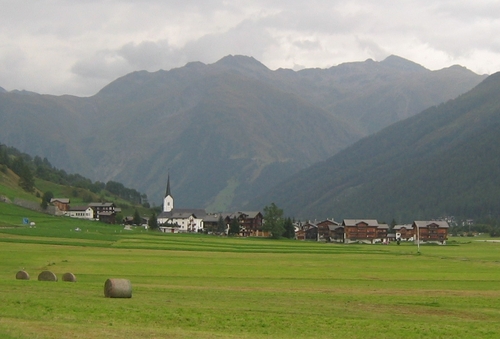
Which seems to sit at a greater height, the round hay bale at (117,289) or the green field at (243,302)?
the round hay bale at (117,289)

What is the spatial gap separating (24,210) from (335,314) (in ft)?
553

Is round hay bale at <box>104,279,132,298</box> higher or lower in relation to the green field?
higher

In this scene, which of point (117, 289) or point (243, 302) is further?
point (243, 302)

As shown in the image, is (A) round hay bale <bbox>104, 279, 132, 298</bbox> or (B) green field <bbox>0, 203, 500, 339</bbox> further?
(A) round hay bale <bbox>104, 279, 132, 298</bbox>

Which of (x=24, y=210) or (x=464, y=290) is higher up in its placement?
(x=24, y=210)

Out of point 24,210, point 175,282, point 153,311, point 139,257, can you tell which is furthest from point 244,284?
point 24,210

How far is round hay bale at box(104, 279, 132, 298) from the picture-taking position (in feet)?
144

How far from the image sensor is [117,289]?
1734 inches

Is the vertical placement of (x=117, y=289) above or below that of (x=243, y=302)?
above

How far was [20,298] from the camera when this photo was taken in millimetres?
39562

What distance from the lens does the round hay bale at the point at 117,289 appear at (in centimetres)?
4397

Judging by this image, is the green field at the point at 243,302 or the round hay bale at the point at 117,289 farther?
the round hay bale at the point at 117,289

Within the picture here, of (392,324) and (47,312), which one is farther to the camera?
(392,324)

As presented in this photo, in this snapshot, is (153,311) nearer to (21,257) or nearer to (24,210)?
(21,257)
